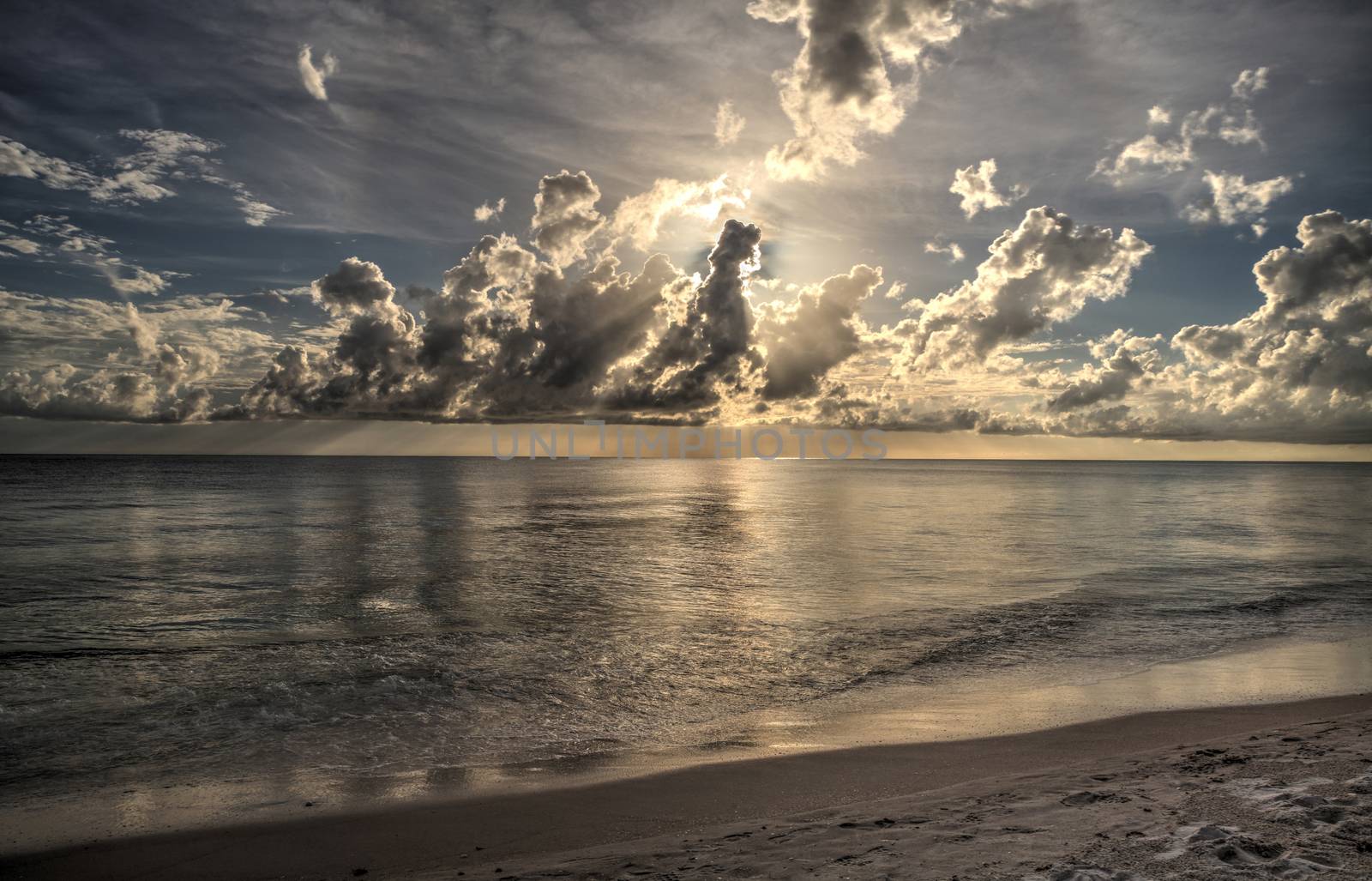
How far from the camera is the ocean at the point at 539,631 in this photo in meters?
11.1

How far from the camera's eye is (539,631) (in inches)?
742

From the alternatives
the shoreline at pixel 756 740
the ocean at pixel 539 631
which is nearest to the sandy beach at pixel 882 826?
the shoreline at pixel 756 740

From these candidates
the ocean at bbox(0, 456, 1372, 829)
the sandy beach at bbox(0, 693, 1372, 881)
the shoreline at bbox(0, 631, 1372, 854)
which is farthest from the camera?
the ocean at bbox(0, 456, 1372, 829)

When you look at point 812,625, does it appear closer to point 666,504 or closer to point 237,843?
point 237,843

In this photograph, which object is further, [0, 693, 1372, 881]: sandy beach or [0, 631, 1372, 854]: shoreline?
[0, 631, 1372, 854]: shoreline

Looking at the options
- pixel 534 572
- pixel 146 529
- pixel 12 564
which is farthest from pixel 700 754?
pixel 146 529

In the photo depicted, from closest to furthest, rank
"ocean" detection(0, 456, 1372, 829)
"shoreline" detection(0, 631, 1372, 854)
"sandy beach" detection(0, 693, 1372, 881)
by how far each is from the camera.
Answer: "sandy beach" detection(0, 693, 1372, 881) < "shoreline" detection(0, 631, 1372, 854) < "ocean" detection(0, 456, 1372, 829)

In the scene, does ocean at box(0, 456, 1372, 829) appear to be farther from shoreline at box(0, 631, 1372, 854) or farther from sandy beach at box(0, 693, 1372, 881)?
sandy beach at box(0, 693, 1372, 881)

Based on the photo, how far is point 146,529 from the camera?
47094 millimetres

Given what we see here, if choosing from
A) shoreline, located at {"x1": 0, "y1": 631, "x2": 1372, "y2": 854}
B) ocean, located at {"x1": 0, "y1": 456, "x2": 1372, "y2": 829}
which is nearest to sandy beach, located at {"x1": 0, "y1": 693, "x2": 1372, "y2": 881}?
shoreline, located at {"x1": 0, "y1": 631, "x2": 1372, "y2": 854}

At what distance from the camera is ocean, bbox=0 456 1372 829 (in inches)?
438

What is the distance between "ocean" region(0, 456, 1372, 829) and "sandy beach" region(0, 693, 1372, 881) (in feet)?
4.93

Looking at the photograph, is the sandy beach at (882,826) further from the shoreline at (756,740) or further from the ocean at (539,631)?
the ocean at (539,631)

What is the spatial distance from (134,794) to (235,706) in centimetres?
365
